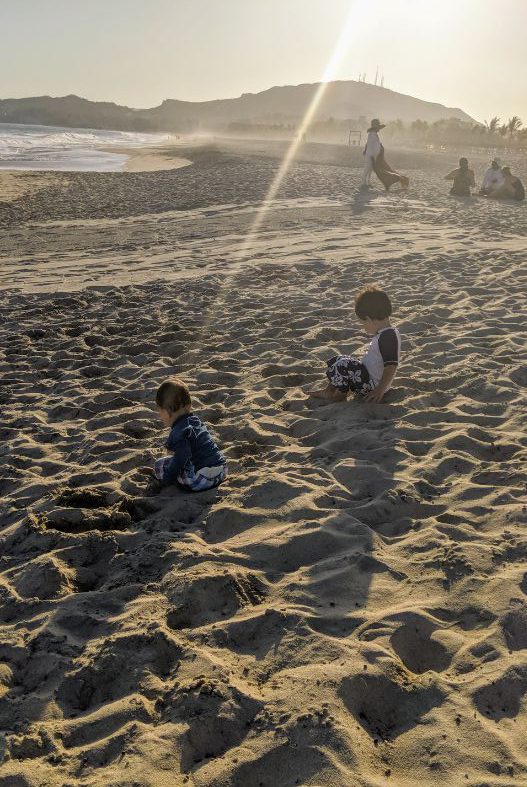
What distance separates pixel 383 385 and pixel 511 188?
575 inches

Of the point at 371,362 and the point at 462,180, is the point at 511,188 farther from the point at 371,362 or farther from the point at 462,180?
the point at 371,362

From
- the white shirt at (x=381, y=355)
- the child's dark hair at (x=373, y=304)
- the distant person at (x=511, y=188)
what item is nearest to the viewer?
the child's dark hair at (x=373, y=304)

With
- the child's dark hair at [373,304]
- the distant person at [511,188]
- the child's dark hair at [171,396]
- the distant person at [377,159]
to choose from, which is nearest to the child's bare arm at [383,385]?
the child's dark hair at [373,304]

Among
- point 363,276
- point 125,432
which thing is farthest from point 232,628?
point 363,276

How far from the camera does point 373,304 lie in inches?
177

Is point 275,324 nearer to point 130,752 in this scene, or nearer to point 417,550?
point 417,550

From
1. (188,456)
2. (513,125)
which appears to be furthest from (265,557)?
(513,125)

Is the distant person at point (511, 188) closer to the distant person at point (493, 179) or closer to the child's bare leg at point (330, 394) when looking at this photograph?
the distant person at point (493, 179)

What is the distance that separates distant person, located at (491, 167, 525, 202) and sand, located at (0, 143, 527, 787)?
11021 mm

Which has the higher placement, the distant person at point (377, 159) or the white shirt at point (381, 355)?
the distant person at point (377, 159)

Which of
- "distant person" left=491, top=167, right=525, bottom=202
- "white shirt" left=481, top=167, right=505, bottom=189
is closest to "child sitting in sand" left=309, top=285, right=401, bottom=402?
"distant person" left=491, top=167, right=525, bottom=202

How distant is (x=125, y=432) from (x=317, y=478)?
1592 millimetres

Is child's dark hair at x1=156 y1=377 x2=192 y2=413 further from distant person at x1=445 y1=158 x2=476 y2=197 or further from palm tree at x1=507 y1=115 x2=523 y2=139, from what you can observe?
palm tree at x1=507 y1=115 x2=523 y2=139

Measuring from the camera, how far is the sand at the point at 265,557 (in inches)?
84.9
